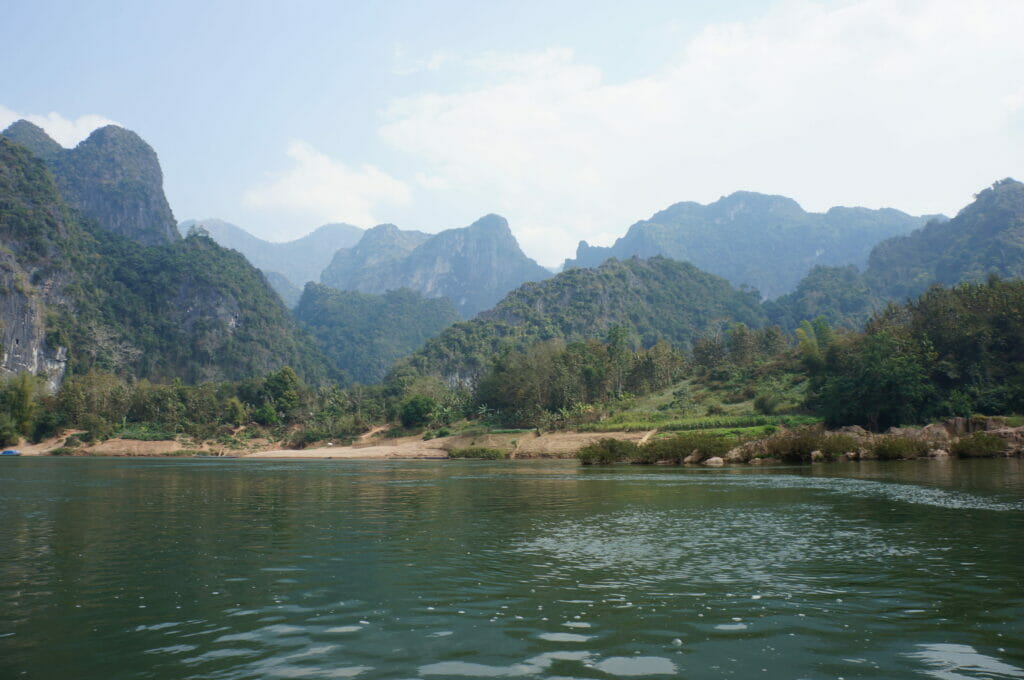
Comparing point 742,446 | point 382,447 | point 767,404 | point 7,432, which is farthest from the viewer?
point 382,447

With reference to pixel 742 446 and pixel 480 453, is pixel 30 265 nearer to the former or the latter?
pixel 480 453

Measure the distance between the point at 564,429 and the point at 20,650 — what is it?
266 ft

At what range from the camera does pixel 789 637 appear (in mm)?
10039

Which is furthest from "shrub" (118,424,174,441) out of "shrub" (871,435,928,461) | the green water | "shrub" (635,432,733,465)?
"shrub" (871,435,928,461)

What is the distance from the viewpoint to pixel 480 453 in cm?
8562

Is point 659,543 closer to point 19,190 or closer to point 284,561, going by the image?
point 284,561

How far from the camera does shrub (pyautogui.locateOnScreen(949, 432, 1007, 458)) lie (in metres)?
50.8

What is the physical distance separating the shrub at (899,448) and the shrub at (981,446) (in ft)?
7.72

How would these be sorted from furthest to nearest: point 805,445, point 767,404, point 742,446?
point 767,404 → point 742,446 → point 805,445

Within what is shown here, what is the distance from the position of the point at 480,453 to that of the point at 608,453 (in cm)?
2556

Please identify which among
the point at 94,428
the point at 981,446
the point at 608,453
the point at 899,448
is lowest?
the point at 608,453

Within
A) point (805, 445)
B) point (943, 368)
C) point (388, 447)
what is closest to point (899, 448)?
point (805, 445)

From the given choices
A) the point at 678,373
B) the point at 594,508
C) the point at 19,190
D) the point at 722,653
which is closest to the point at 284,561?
the point at 722,653

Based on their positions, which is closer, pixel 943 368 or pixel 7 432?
pixel 943 368
